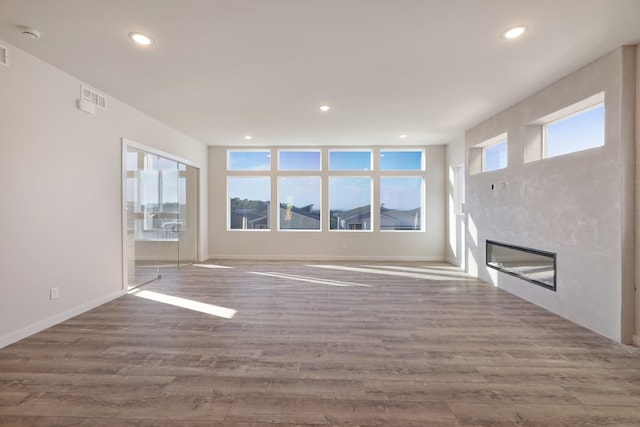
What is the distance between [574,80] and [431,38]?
2.01 m

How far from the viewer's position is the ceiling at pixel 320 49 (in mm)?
2266

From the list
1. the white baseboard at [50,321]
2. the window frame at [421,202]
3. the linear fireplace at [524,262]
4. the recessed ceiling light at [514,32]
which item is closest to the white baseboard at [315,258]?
the window frame at [421,202]

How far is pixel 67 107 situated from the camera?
3.38m

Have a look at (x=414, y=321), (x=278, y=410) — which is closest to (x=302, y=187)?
(x=414, y=321)

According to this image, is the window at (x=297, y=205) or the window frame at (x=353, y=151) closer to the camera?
the window frame at (x=353, y=151)

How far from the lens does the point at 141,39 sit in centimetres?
264

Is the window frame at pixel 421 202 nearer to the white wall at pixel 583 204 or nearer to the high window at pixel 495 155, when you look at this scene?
the high window at pixel 495 155

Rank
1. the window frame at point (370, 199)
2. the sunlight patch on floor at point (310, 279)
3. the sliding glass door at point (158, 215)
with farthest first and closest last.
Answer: the window frame at point (370, 199), the sunlight patch on floor at point (310, 279), the sliding glass door at point (158, 215)

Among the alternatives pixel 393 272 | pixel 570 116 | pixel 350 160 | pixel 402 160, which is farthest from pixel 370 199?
pixel 570 116

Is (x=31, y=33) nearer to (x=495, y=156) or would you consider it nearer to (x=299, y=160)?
(x=299, y=160)

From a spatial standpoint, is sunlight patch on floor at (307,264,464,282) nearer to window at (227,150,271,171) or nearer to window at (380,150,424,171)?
window at (380,150,424,171)

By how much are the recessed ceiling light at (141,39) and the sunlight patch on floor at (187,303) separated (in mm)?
2933

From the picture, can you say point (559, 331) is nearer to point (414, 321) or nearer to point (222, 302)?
point (414, 321)

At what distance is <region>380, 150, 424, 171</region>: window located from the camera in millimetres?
7363
